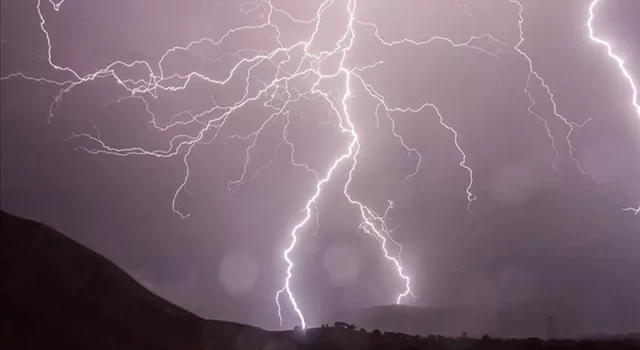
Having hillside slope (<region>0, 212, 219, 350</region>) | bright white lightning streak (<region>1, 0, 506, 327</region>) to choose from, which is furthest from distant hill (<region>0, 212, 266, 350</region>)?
bright white lightning streak (<region>1, 0, 506, 327</region>)

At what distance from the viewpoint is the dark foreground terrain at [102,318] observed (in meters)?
5.35

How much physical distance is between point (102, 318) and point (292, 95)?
382 centimetres

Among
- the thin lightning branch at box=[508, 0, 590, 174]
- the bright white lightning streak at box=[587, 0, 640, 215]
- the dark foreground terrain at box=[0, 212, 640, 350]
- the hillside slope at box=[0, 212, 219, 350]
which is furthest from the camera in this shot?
the thin lightning branch at box=[508, 0, 590, 174]

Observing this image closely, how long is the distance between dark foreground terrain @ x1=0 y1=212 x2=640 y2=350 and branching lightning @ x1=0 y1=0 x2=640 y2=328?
64cm

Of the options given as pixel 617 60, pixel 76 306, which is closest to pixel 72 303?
pixel 76 306

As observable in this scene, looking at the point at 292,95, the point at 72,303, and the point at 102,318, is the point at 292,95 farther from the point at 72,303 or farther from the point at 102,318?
the point at 72,303

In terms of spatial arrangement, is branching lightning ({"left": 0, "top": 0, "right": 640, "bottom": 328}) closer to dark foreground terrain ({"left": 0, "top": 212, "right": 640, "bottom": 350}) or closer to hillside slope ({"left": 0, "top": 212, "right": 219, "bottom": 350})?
dark foreground terrain ({"left": 0, "top": 212, "right": 640, "bottom": 350})

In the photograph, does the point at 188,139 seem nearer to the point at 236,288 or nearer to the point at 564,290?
the point at 236,288

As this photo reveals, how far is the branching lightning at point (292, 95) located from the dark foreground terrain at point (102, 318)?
64 centimetres

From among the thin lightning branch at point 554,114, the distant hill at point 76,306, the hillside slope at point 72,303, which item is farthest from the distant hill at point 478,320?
the hillside slope at point 72,303

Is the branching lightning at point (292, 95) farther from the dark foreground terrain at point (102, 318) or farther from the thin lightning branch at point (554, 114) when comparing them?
the dark foreground terrain at point (102, 318)

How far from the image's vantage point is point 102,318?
588 cm

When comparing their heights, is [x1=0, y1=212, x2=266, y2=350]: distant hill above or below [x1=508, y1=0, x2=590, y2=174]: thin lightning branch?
below

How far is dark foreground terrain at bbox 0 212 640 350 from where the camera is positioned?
17.6ft
